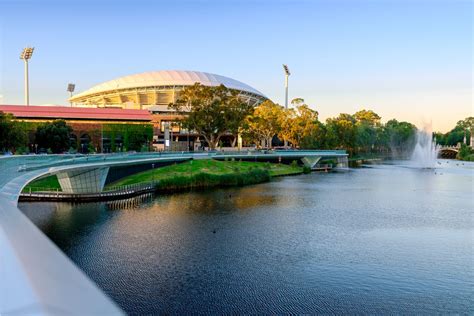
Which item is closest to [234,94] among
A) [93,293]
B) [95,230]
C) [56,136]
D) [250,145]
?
[56,136]

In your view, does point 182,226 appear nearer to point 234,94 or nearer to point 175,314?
point 175,314

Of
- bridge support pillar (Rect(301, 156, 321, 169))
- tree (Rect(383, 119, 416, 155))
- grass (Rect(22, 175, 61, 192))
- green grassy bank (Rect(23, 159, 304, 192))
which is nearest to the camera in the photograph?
grass (Rect(22, 175, 61, 192))

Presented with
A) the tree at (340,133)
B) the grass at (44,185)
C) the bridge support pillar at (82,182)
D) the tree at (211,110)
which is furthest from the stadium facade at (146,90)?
the bridge support pillar at (82,182)

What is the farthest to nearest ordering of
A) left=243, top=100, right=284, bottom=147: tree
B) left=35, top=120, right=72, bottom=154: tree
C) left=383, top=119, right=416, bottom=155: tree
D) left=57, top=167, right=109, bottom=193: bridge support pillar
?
left=383, top=119, right=416, bottom=155: tree
left=243, top=100, right=284, bottom=147: tree
left=35, top=120, right=72, bottom=154: tree
left=57, top=167, right=109, bottom=193: bridge support pillar

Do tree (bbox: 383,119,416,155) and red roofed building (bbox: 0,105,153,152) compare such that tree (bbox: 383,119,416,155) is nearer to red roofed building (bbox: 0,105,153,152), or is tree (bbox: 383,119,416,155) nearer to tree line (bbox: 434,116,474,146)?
tree line (bbox: 434,116,474,146)

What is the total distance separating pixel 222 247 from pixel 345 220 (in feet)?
48.4

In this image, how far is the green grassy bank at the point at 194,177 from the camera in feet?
196

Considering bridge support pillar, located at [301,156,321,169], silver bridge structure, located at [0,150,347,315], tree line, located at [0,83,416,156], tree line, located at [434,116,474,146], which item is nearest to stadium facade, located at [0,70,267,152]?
tree line, located at [0,83,416,156]

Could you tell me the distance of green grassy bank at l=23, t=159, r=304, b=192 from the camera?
196ft

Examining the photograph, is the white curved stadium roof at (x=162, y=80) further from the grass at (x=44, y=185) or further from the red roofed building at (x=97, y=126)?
the grass at (x=44, y=185)

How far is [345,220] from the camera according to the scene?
38438 millimetres

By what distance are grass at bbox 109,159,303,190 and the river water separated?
12950 mm

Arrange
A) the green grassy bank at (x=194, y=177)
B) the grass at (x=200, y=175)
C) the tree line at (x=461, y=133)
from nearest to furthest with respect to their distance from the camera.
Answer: the green grassy bank at (x=194, y=177) < the grass at (x=200, y=175) < the tree line at (x=461, y=133)

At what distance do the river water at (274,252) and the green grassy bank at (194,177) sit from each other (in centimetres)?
1060
